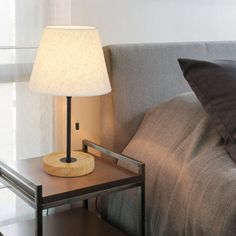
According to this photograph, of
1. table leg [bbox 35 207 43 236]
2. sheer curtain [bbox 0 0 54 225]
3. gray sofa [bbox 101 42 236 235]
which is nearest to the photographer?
→ table leg [bbox 35 207 43 236]

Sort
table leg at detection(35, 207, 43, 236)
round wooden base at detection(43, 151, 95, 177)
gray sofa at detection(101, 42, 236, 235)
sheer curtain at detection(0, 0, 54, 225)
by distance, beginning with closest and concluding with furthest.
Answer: table leg at detection(35, 207, 43, 236)
round wooden base at detection(43, 151, 95, 177)
sheer curtain at detection(0, 0, 54, 225)
gray sofa at detection(101, 42, 236, 235)

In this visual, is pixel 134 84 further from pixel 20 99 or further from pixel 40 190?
pixel 40 190

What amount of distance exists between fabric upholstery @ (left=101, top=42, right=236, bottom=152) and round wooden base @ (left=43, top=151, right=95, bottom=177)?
28cm

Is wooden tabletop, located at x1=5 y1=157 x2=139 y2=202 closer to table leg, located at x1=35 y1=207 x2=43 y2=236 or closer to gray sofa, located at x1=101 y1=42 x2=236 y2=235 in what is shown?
table leg, located at x1=35 y1=207 x2=43 y2=236

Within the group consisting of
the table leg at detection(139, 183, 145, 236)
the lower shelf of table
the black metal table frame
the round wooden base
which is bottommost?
the lower shelf of table

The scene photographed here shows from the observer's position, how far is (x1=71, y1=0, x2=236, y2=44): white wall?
1.89 meters

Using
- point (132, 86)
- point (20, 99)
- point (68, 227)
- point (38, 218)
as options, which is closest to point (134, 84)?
point (132, 86)

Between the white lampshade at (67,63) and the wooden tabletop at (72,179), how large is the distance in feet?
0.92

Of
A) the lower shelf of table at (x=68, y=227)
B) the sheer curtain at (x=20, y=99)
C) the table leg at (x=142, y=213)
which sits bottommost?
the lower shelf of table at (x=68, y=227)

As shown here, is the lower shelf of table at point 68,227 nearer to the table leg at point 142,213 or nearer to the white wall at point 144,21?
the table leg at point 142,213

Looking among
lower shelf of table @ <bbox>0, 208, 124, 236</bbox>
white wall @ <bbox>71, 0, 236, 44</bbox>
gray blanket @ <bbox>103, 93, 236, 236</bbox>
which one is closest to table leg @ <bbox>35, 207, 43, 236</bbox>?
lower shelf of table @ <bbox>0, 208, 124, 236</bbox>

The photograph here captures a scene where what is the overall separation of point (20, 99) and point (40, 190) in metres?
0.52

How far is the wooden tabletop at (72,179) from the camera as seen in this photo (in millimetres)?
1425

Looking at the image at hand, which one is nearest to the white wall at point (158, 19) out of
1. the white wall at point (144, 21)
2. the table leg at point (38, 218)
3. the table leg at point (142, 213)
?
the white wall at point (144, 21)
